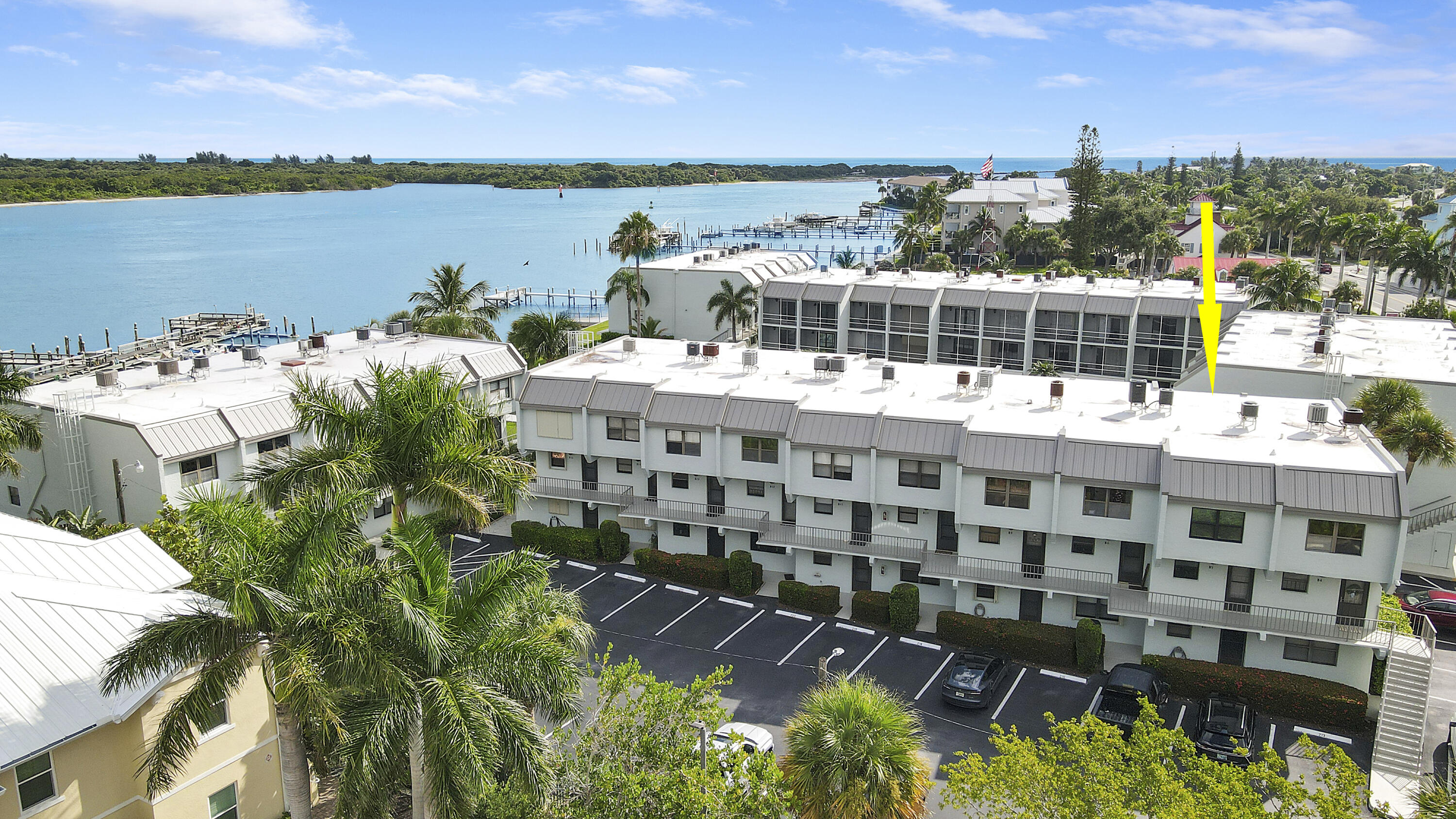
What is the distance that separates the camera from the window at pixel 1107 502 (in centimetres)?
3541

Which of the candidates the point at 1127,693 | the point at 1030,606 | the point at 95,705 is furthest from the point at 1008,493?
the point at 95,705

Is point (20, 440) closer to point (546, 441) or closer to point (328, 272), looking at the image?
point (546, 441)

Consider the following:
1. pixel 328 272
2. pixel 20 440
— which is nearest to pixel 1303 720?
pixel 20 440

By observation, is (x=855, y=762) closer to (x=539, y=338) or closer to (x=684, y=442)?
(x=684, y=442)

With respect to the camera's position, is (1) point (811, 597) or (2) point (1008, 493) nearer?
(2) point (1008, 493)

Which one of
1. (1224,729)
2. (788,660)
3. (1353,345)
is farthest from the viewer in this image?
(1353,345)

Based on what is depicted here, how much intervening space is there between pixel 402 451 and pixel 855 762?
549 inches

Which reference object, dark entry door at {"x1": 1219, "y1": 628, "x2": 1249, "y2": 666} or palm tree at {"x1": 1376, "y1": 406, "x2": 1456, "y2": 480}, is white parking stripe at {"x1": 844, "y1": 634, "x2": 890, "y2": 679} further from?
palm tree at {"x1": 1376, "y1": 406, "x2": 1456, "y2": 480}

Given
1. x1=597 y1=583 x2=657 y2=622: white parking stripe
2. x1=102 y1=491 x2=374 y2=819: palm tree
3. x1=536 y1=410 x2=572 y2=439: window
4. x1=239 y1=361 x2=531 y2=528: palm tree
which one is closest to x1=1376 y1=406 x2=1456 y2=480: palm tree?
x1=597 y1=583 x2=657 y2=622: white parking stripe

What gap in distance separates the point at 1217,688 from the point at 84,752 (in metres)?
33.1

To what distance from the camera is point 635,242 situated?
7662 centimetres

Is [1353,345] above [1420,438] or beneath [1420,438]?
above

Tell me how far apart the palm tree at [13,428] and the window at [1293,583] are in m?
44.6

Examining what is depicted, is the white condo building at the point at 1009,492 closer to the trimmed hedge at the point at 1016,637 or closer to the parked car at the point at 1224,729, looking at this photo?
the trimmed hedge at the point at 1016,637
